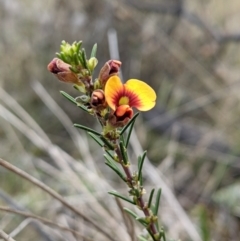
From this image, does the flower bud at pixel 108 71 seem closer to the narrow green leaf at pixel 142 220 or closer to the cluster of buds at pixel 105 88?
the cluster of buds at pixel 105 88

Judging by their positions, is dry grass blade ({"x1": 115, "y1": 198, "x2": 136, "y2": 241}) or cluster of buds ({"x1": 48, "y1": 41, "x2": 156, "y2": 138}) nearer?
cluster of buds ({"x1": 48, "y1": 41, "x2": 156, "y2": 138})

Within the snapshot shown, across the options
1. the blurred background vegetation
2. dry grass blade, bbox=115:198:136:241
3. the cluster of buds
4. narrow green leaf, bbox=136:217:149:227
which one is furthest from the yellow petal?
the blurred background vegetation

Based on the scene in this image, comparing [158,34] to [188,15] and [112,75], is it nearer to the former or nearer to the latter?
[188,15]

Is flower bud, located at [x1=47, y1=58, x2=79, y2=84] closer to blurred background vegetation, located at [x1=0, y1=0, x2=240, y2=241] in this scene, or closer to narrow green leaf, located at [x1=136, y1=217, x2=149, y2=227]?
narrow green leaf, located at [x1=136, y1=217, x2=149, y2=227]

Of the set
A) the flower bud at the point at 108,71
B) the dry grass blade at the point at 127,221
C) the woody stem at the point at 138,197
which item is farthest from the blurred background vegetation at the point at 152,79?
the flower bud at the point at 108,71

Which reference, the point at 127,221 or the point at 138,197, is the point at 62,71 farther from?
the point at 127,221

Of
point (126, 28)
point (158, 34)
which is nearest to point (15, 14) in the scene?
point (126, 28)

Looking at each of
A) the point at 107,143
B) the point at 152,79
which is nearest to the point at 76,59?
the point at 107,143

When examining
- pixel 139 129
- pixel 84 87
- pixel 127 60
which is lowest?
pixel 84 87
